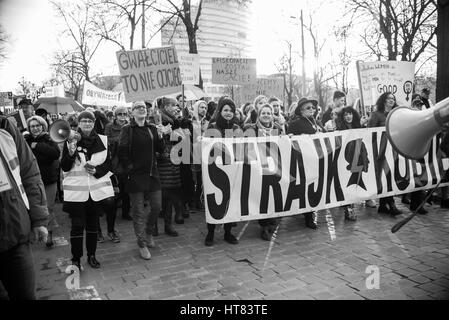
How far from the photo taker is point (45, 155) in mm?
5027

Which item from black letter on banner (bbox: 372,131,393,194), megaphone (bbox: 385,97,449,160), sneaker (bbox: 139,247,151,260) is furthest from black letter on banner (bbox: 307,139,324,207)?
megaphone (bbox: 385,97,449,160)

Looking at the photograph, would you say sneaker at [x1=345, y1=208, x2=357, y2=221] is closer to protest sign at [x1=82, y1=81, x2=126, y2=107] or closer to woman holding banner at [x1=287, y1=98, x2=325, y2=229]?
woman holding banner at [x1=287, y1=98, x2=325, y2=229]

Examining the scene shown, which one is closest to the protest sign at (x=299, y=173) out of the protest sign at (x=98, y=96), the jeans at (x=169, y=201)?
the jeans at (x=169, y=201)

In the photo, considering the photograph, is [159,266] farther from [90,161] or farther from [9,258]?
[9,258]

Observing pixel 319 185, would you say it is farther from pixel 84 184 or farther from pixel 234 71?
pixel 234 71

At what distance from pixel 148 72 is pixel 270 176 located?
2.88 m

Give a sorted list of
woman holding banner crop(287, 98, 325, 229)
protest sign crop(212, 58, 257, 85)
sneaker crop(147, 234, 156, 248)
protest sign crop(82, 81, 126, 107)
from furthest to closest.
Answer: protest sign crop(82, 81, 126, 107)
protest sign crop(212, 58, 257, 85)
woman holding banner crop(287, 98, 325, 229)
sneaker crop(147, 234, 156, 248)

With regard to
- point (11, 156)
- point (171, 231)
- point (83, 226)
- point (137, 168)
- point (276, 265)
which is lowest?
point (276, 265)

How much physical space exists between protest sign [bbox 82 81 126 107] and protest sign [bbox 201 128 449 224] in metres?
8.59

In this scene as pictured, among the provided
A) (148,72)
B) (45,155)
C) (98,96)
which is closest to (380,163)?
(148,72)

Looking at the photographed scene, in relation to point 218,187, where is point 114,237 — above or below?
below

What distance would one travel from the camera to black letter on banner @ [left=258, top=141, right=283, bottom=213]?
514 cm

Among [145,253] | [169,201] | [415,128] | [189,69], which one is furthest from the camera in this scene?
[189,69]

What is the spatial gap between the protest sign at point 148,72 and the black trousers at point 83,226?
2.35 metres
